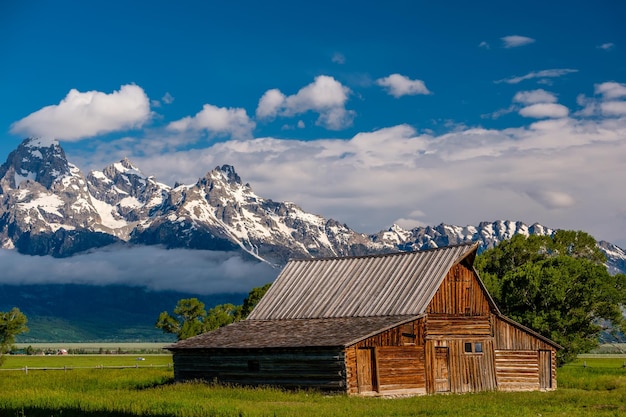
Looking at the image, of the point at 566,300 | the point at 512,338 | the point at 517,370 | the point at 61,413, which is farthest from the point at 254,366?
the point at 566,300

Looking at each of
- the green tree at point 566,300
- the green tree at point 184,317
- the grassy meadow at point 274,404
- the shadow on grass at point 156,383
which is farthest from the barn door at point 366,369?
the green tree at point 184,317

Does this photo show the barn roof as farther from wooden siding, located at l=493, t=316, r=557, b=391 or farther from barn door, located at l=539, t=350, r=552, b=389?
barn door, located at l=539, t=350, r=552, b=389

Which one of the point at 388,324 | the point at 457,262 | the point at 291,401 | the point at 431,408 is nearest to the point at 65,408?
the point at 291,401

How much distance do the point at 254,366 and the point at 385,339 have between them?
7.63 m

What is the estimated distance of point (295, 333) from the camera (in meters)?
46.2

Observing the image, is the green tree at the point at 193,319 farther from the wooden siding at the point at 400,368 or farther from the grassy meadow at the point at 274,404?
the wooden siding at the point at 400,368

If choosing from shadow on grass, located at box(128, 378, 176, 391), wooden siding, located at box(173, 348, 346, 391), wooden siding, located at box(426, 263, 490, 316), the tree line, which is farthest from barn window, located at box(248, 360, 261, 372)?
the tree line

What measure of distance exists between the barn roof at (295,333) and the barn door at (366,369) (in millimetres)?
1192

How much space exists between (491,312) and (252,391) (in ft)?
53.2

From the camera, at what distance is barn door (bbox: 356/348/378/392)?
42.7 m

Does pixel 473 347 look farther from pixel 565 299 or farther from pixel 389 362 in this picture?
pixel 565 299

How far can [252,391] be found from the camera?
41.5m

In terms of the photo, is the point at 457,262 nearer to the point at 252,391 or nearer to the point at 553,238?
the point at 252,391

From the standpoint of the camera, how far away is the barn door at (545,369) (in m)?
50.4
